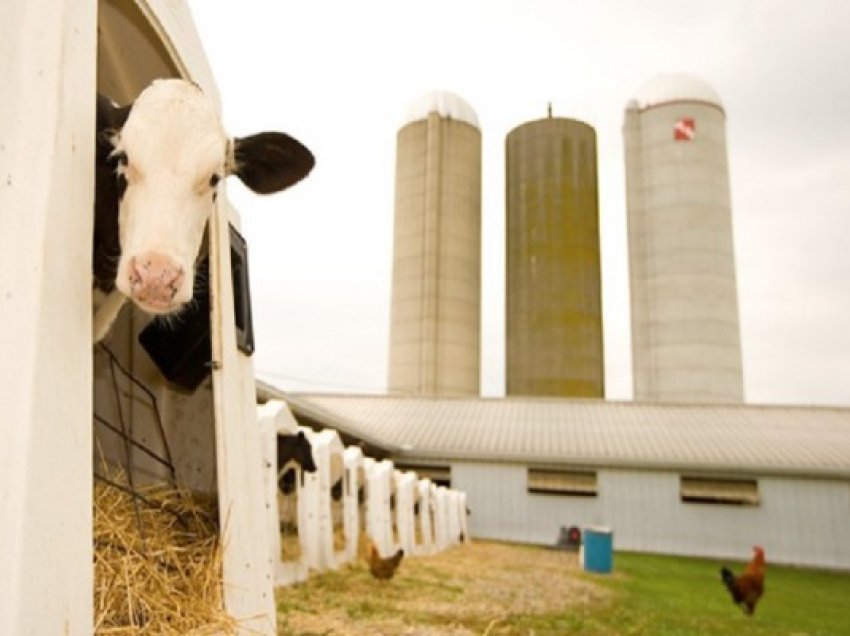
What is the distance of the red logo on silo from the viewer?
76.7ft

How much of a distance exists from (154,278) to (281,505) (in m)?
5.63

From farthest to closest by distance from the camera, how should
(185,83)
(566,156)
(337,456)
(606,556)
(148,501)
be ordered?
(566,156) < (606,556) < (337,456) < (148,501) < (185,83)

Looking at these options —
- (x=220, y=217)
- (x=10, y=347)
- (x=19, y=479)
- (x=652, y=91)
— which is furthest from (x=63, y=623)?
(x=652, y=91)

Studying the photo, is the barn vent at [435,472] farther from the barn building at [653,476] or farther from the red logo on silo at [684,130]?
the red logo on silo at [684,130]

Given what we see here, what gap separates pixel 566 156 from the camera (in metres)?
23.3

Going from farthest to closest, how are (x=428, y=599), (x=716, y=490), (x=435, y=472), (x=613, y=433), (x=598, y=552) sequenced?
(x=613, y=433)
(x=435, y=472)
(x=716, y=490)
(x=598, y=552)
(x=428, y=599)

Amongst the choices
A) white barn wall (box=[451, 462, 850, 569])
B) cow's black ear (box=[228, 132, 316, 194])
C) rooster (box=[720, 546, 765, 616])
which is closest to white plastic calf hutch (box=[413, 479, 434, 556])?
rooster (box=[720, 546, 765, 616])

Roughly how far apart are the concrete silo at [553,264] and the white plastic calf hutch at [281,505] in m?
15.8

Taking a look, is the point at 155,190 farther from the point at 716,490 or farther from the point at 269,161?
the point at 716,490

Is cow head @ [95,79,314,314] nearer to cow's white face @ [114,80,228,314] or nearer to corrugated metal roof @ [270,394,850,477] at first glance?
cow's white face @ [114,80,228,314]

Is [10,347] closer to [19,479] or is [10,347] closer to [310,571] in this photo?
[19,479]

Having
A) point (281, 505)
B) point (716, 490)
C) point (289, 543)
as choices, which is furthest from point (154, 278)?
point (716, 490)

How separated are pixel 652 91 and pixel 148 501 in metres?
24.7

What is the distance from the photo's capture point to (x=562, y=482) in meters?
19.7
